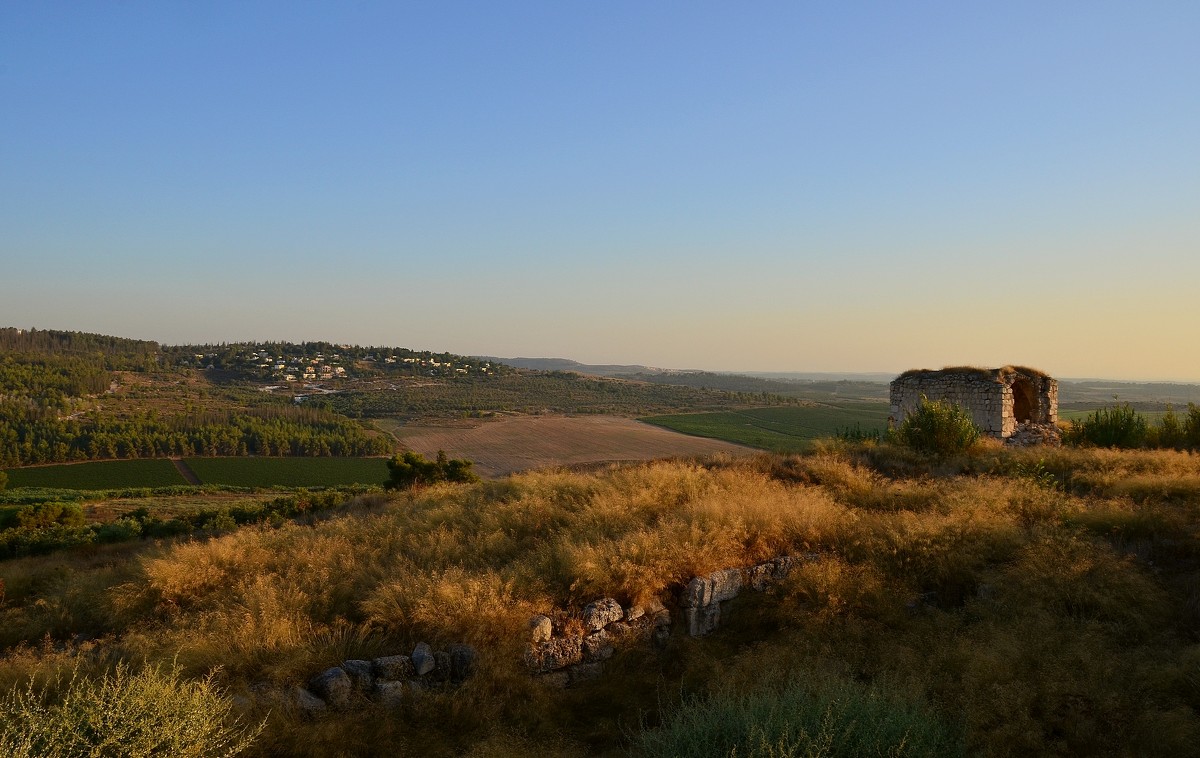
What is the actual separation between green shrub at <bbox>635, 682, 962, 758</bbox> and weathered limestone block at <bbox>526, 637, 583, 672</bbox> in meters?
1.68

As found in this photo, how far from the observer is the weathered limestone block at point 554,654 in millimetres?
6102

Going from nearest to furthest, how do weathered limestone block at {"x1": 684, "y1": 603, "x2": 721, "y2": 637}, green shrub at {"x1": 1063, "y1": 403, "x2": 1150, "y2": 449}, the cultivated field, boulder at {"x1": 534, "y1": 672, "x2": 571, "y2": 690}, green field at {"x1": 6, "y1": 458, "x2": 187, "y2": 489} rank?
boulder at {"x1": 534, "y1": 672, "x2": 571, "y2": 690} < weathered limestone block at {"x1": 684, "y1": 603, "x2": 721, "y2": 637} < green shrub at {"x1": 1063, "y1": 403, "x2": 1150, "y2": 449} < green field at {"x1": 6, "y1": 458, "x2": 187, "y2": 489} < the cultivated field

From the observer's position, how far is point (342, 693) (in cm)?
539

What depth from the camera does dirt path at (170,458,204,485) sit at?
5195 cm

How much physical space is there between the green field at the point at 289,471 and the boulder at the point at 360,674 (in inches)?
1879

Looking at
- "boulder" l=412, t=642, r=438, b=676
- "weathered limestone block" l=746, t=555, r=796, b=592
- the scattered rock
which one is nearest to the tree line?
"weathered limestone block" l=746, t=555, r=796, b=592

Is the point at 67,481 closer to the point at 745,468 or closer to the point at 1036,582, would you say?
the point at 745,468

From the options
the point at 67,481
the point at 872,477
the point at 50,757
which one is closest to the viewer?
the point at 50,757

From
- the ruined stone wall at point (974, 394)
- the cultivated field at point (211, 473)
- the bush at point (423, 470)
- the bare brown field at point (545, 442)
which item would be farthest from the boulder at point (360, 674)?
the cultivated field at point (211, 473)

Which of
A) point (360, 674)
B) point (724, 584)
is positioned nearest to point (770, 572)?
point (724, 584)

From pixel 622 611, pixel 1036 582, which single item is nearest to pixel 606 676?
pixel 622 611

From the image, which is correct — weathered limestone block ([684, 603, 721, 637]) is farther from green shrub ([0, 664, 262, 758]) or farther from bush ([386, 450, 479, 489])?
bush ([386, 450, 479, 489])

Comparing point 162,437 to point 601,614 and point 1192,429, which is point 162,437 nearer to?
point 601,614

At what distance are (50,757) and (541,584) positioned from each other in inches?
162
